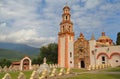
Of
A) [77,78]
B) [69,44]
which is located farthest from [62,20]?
[77,78]

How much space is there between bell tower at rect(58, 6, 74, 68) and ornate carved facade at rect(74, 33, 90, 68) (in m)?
0.94

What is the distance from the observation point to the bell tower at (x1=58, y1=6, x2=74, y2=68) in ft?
149

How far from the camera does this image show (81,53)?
150 feet

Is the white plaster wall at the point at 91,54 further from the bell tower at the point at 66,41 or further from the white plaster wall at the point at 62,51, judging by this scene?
the white plaster wall at the point at 62,51

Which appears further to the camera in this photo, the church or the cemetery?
the church

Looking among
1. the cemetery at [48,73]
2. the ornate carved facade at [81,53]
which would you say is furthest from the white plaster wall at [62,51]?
the cemetery at [48,73]

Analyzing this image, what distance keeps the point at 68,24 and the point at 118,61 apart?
14411 millimetres

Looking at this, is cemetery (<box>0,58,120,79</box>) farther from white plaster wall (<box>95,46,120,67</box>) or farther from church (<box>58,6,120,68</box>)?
church (<box>58,6,120,68</box>)

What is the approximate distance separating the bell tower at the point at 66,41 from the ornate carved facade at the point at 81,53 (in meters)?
0.94

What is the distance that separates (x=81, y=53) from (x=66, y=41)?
438cm

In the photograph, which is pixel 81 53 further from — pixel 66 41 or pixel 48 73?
pixel 48 73

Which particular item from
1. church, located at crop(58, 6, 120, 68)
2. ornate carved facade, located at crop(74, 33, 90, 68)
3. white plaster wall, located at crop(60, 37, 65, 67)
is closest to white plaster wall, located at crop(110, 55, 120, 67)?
church, located at crop(58, 6, 120, 68)

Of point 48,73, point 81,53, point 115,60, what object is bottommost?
point 48,73

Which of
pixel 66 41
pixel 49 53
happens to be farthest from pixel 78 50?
pixel 49 53
